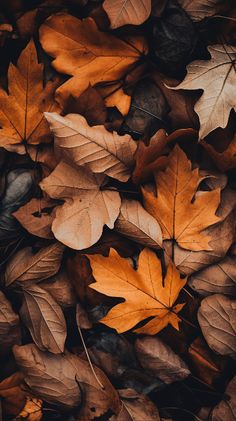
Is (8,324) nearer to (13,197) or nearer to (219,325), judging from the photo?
(13,197)

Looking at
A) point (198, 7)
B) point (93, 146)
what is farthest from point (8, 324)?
point (198, 7)

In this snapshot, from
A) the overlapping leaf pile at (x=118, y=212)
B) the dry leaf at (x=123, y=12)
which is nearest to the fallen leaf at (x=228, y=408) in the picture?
the overlapping leaf pile at (x=118, y=212)

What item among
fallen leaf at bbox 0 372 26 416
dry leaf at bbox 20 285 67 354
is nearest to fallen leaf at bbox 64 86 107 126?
dry leaf at bbox 20 285 67 354

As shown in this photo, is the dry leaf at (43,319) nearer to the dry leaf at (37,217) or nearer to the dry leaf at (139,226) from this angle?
the dry leaf at (37,217)

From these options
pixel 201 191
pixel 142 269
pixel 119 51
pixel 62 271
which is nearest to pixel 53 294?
pixel 62 271

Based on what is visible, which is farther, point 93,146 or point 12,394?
point 12,394

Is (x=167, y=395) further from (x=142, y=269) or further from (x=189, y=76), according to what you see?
(x=189, y=76)
